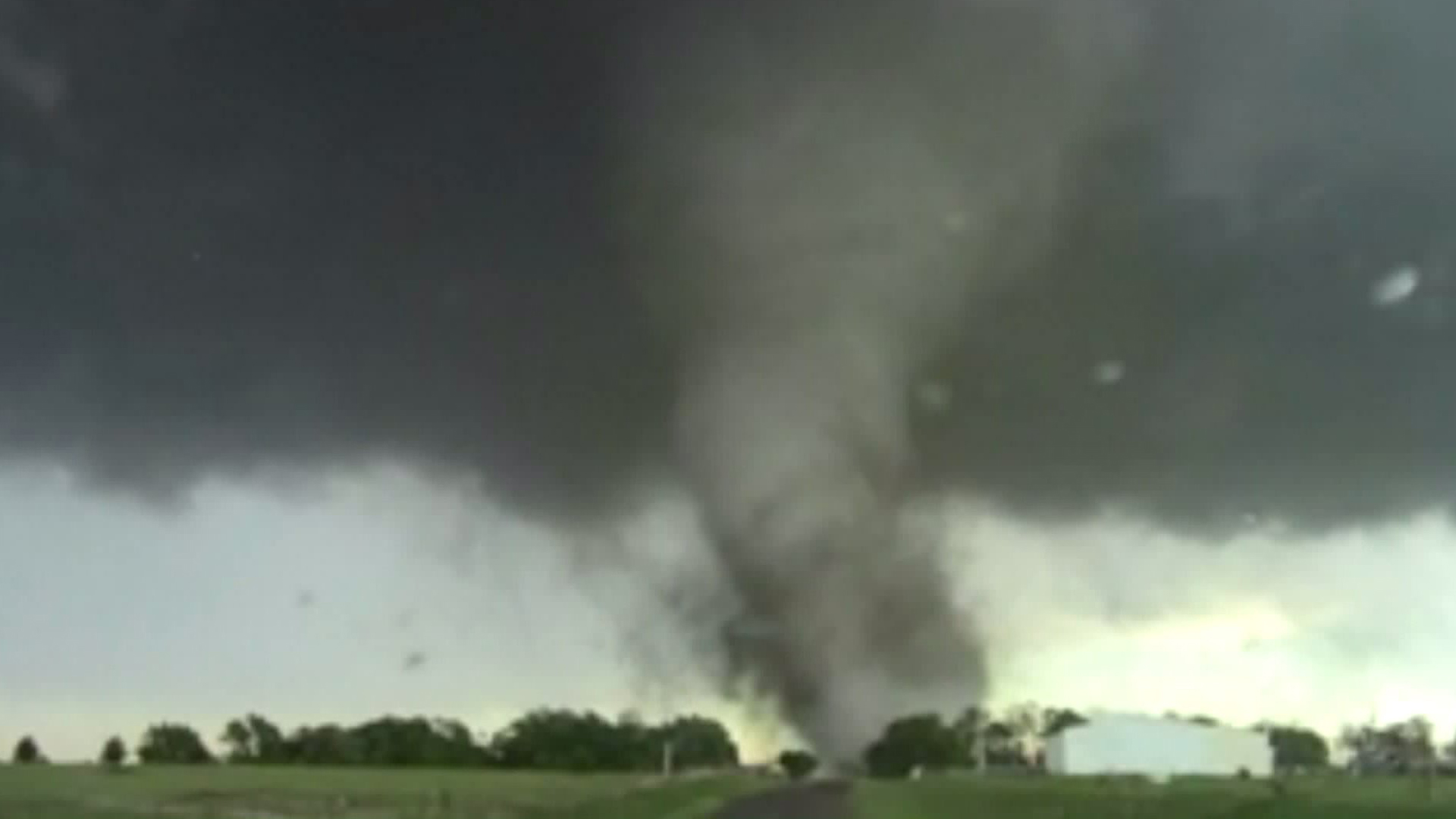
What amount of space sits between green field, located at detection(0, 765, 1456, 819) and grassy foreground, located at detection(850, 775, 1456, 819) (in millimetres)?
178

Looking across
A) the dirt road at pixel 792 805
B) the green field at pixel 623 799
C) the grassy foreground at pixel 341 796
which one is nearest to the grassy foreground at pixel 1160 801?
the green field at pixel 623 799

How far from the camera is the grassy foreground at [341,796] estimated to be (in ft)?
297

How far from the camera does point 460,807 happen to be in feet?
332

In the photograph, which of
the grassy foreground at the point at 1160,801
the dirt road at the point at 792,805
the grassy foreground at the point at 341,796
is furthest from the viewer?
the grassy foreground at the point at 341,796

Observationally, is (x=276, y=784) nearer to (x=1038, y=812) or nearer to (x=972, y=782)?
(x=972, y=782)

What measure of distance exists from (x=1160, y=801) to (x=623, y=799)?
30596mm

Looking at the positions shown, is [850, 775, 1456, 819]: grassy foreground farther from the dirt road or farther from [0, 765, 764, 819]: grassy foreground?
[0, 765, 764, 819]: grassy foreground

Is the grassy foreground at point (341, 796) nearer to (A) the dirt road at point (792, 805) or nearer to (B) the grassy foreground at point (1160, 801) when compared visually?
(A) the dirt road at point (792, 805)

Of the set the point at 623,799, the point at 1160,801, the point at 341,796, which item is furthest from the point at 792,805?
the point at 341,796

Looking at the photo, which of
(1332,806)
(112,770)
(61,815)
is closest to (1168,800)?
(1332,806)

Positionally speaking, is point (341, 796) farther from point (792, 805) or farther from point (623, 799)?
point (792, 805)

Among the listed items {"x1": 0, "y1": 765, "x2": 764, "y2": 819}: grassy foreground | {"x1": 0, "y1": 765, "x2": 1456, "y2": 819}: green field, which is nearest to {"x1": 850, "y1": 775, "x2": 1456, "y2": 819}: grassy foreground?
{"x1": 0, "y1": 765, "x2": 1456, "y2": 819}: green field

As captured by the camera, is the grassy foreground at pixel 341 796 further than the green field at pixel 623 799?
Yes

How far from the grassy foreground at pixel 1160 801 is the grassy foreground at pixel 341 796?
12.4 metres
